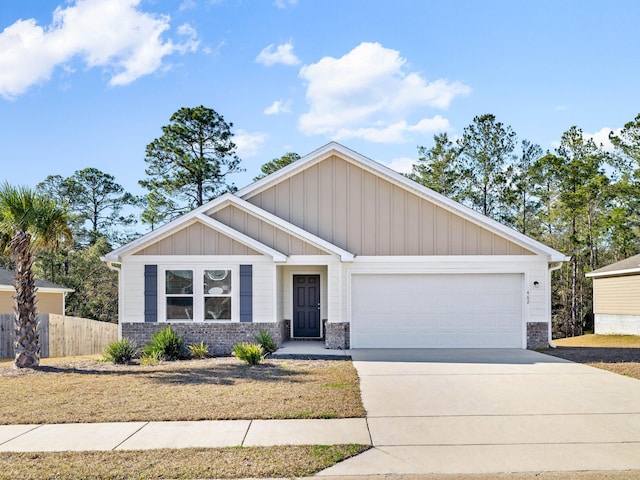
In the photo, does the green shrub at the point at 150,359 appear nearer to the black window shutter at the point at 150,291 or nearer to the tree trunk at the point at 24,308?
the black window shutter at the point at 150,291

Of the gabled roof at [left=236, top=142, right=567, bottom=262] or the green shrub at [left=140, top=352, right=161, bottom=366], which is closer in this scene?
the green shrub at [left=140, top=352, right=161, bottom=366]

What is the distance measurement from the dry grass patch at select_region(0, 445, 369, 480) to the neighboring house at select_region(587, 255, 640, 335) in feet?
68.3

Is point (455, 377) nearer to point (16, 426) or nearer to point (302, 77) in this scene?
point (16, 426)

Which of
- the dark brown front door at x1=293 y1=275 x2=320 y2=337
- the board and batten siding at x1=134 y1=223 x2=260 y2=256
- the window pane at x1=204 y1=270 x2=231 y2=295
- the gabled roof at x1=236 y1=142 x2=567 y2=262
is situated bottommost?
the dark brown front door at x1=293 y1=275 x2=320 y2=337

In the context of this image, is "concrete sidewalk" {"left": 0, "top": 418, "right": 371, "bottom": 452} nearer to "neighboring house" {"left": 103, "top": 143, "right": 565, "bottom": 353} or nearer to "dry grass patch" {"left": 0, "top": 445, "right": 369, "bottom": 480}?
"dry grass patch" {"left": 0, "top": 445, "right": 369, "bottom": 480}

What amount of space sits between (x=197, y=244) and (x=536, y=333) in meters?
9.66

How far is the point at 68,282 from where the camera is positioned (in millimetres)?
30156

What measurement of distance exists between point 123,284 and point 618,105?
25491mm

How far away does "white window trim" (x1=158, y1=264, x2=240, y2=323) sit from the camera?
14.5m

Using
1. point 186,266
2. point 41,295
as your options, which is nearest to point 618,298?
point 186,266

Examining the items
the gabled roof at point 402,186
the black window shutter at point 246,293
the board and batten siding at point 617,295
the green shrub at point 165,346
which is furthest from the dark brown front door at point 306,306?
the board and batten siding at point 617,295

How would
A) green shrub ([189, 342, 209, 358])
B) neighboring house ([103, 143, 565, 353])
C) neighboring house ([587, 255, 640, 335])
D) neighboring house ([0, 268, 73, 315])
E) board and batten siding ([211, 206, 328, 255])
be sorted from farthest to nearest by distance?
neighboring house ([587, 255, 640, 335])
neighboring house ([0, 268, 73, 315])
board and batten siding ([211, 206, 328, 255])
neighboring house ([103, 143, 565, 353])
green shrub ([189, 342, 209, 358])

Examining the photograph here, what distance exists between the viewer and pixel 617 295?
24422 millimetres

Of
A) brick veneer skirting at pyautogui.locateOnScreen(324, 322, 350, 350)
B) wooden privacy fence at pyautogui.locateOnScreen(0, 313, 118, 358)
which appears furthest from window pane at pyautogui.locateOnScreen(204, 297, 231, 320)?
wooden privacy fence at pyautogui.locateOnScreen(0, 313, 118, 358)
